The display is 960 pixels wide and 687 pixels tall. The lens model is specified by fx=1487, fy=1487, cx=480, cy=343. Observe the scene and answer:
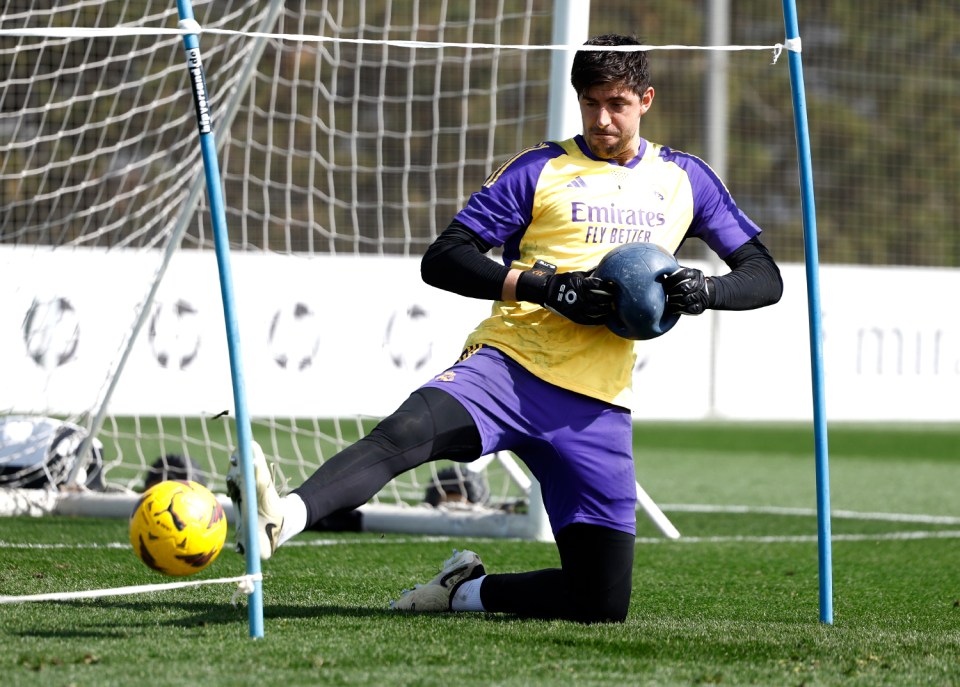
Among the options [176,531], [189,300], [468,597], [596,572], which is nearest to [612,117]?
[596,572]

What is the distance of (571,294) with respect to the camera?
4.20 meters

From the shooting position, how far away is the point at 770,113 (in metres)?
27.8

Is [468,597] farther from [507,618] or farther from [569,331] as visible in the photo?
[569,331]

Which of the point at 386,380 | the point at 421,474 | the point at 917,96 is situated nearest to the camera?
the point at 421,474

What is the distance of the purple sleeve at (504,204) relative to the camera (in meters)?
4.50

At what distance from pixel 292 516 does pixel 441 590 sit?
969 mm

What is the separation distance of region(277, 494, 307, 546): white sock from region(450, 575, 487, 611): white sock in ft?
2.96

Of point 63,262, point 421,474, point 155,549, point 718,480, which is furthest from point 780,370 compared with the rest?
point 155,549

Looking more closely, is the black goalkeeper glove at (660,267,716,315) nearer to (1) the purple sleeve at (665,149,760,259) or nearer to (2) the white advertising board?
(1) the purple sleeve at (665,149,760,259)

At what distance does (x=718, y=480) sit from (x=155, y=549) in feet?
23.7

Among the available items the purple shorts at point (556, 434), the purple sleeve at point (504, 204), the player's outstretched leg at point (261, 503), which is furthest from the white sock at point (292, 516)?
the purple sleeve at point (504, 204)

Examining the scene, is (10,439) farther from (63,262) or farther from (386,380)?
(386,380)

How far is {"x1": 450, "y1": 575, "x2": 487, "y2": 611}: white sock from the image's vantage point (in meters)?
4.66

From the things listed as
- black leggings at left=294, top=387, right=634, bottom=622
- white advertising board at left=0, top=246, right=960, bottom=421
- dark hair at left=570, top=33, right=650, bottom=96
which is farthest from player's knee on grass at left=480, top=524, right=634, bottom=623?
white advertising board at left=0, top=246, right=960, bottom=421
